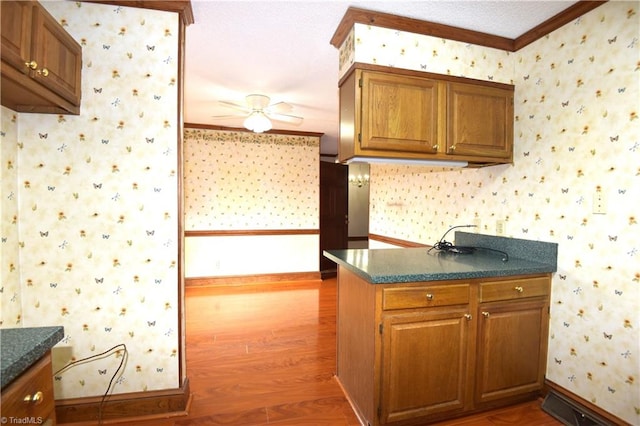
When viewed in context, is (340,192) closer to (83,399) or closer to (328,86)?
(328,86)

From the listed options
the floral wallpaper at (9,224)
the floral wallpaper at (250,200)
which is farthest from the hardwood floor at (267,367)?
the floral wallpaper at (9,224)

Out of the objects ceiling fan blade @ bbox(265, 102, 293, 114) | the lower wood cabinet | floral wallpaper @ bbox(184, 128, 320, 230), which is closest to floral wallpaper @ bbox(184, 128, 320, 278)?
floral wallpaper @ bbox(184, 128, 320, 230)

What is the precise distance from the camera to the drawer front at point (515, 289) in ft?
5.66

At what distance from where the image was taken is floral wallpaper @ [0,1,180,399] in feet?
5.41

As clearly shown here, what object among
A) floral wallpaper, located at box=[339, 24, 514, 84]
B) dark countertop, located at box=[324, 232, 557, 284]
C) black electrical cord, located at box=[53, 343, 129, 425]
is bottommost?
black electrical cord, located at box=[53, 343, 129, 425]

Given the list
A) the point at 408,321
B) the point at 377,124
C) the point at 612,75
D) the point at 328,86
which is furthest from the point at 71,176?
the point at 612,75

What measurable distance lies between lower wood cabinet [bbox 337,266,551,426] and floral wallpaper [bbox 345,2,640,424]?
22cm

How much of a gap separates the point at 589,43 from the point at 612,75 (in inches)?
9.9

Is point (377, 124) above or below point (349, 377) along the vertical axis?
above

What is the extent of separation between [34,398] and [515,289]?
2182 millimetres

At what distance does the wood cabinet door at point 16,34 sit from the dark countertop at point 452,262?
1.73 m

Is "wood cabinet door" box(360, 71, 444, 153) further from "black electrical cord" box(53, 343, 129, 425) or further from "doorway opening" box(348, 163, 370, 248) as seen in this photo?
"doorway opening" box(348, 163, 370, 248)

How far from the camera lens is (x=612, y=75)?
162 cm

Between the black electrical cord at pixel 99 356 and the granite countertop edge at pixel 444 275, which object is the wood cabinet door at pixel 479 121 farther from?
the black electrical cord at pixel 99 356
